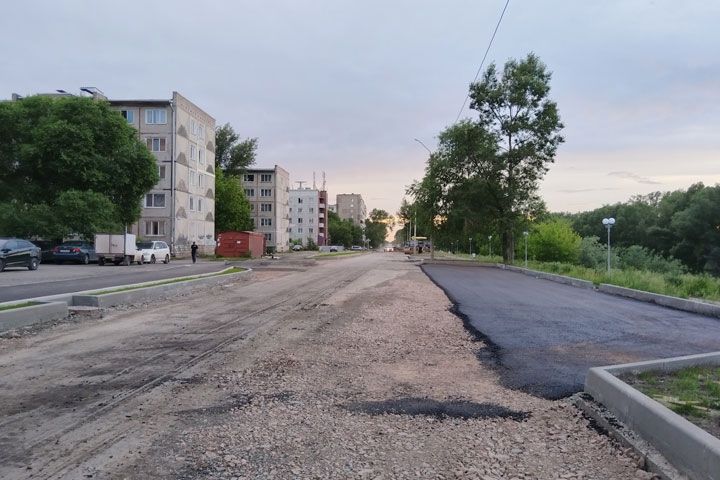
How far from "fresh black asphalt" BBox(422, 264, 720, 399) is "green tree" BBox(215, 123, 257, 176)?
70875mm

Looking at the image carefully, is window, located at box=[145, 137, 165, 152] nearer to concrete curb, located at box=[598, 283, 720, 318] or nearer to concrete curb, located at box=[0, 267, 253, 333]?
concrete curb, located at box=[0, 267, 253, 333]

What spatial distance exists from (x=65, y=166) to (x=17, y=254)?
14662 millimetres

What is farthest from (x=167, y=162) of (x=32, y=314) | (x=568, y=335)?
(x=568, y=335)

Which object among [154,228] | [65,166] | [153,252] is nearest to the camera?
[65,166]

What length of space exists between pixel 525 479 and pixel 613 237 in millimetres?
93251

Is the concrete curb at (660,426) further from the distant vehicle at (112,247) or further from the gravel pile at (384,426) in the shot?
the distant vehicle at (112,247)

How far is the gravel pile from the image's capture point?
3.84 meters

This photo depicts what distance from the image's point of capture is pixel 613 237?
87188 millimetres

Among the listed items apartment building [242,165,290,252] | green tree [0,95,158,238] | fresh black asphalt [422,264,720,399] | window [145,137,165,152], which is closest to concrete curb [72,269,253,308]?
fresh black asphalt [422,264,720,399]

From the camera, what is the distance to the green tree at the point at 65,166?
33.6 metres

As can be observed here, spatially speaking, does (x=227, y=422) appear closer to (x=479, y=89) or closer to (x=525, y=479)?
(x=525, y=479)

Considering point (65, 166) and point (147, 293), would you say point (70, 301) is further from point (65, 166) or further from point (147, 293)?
point (65, 166)

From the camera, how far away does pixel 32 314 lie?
10023mm

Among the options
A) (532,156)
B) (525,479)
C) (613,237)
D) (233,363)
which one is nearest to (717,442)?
(525,479)
